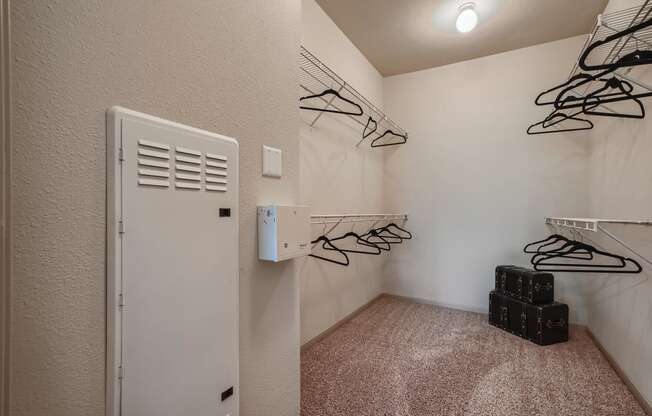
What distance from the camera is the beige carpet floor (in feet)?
5.06

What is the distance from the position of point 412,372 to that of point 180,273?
65.1 inches

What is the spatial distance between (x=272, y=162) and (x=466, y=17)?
2078 millimetres

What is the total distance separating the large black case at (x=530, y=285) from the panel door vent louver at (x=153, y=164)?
2658 millimetres

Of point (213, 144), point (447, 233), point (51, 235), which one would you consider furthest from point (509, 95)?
point (51, 235)

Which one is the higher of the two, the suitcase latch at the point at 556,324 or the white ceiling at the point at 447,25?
the white ceiling at the point at 447,25

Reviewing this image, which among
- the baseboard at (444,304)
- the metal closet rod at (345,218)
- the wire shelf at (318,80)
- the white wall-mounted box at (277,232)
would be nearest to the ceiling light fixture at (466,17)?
the wire shelf at (318,80)

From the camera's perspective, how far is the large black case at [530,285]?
2301 millimetres

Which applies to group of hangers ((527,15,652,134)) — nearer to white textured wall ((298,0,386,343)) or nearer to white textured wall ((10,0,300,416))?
white textured wall ((10,0,300,416))

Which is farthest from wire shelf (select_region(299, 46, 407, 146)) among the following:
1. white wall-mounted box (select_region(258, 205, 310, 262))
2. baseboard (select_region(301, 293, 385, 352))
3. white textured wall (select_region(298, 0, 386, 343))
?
baseboard (select_region(301, 293, 385, 352))

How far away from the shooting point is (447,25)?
242 centimetres

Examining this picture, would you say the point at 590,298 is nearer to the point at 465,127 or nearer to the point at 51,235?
the point at 465,127

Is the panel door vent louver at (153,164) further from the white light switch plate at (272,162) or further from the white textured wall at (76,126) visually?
the white light switch plate at (272,162)

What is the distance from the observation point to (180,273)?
79 centimetres

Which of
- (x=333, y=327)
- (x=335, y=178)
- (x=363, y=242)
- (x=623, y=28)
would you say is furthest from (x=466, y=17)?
(x=333, y=327)
